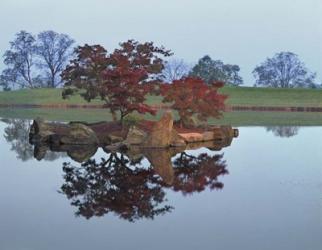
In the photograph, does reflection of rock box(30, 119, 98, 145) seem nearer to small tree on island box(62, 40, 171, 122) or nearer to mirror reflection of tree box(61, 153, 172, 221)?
small tree on island box(62, 40, 171, 122)

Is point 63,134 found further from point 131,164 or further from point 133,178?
point 133,178

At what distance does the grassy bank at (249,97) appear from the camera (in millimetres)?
64750

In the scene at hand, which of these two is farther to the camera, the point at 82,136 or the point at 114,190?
the point at 82,136

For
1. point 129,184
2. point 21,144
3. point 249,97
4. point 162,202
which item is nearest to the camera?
point 162,202

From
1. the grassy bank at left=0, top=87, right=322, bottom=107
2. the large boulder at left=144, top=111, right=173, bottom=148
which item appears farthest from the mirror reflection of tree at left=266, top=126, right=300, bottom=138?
the grassy bank at left=0, top=87, right=322, bottom=107

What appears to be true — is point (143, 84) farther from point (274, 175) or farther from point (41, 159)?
point (274, 175)

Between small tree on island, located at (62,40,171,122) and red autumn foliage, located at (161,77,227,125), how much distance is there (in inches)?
33.0

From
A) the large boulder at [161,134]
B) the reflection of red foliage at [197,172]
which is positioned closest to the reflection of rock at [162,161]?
the reflection of red foliage at [197,172]

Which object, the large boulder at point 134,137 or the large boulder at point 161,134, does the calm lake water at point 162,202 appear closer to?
the large boulder at point 161,134

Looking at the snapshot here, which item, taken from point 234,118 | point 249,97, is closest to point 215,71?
point 249,97

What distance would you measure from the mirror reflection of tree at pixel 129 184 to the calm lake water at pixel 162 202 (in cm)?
2

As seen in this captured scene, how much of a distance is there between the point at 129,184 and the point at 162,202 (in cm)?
214

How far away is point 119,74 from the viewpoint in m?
22.9

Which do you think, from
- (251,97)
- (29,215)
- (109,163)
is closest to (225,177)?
(109,163)
